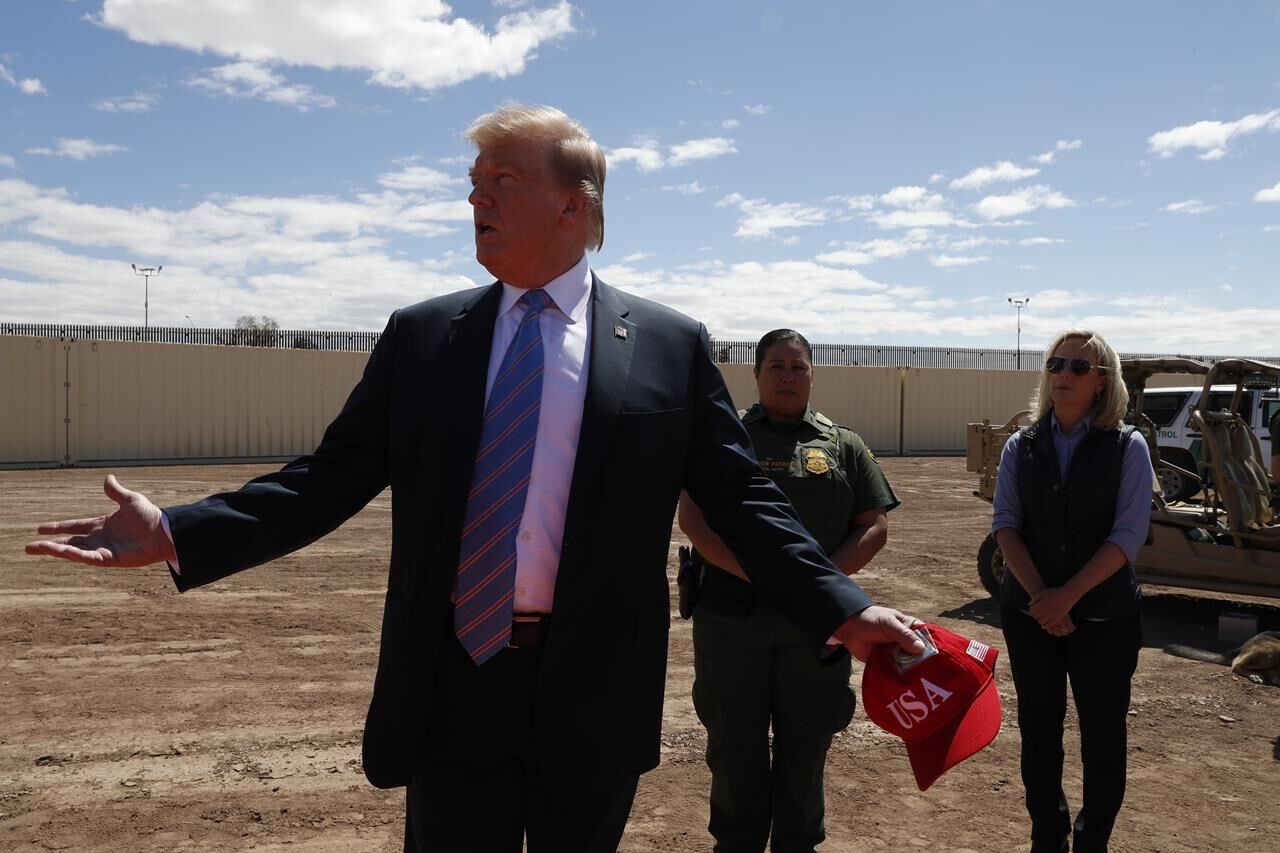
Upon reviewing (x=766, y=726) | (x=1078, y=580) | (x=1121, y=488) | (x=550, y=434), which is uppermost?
(x=550, y=434)

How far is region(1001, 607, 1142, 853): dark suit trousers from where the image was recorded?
11.2 feet

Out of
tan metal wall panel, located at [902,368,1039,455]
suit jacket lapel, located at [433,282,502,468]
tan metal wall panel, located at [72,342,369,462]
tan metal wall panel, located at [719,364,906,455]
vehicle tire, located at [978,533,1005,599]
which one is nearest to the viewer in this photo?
suit jacket lapel, located at [433,282,502,468]

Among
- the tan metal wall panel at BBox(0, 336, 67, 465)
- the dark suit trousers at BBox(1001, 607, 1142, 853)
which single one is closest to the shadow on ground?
the dark suit trousers at BBox(1001, 607, 1142, 853)

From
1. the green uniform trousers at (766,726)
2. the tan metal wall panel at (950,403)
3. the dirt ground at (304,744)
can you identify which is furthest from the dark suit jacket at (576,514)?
the tan metal wall panel at (950,403)

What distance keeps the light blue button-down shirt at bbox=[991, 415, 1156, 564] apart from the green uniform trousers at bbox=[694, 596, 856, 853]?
89 cm

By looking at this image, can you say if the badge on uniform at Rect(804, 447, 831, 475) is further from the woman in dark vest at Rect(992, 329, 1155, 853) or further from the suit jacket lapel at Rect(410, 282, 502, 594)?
the suit jacket lapel at Rect(410, 282, 502, 594)

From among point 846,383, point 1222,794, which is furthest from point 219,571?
point 846,383

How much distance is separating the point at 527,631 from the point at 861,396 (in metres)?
27.6

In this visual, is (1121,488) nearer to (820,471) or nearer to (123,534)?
(820,471)

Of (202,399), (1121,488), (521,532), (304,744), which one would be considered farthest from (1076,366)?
(202,399)

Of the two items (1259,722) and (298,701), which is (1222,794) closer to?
A: (1259,722)

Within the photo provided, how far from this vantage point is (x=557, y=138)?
2086mm

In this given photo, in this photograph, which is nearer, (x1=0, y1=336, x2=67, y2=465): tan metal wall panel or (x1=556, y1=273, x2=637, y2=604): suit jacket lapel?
(x1=556, y1=273, x2=637, y2=604): suit jacket lapel

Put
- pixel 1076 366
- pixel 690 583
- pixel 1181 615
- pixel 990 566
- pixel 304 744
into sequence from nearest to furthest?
pixel 690 583
pixel 1076 366
pixel 304 744
pixel 990 566
pixel 1181 615
